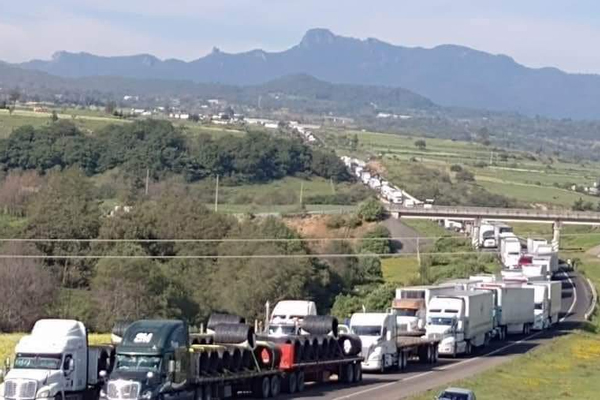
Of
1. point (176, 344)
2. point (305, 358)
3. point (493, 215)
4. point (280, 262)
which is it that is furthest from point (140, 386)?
point (493, 215)

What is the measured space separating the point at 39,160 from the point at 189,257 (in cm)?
7213

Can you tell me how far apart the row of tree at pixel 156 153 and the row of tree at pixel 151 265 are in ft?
165

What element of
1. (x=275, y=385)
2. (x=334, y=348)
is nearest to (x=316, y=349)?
(x=334, y=348)

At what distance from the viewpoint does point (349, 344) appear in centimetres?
4912

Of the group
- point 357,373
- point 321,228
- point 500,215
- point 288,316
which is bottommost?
point 321,228

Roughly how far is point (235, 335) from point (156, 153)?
136 m

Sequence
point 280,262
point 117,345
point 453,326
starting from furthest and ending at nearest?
point 280,262, point 453,326, point 117,345

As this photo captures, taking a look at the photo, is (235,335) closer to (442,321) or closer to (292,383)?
(292,383)

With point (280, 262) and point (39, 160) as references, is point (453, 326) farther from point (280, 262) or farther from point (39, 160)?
point (39, 160)

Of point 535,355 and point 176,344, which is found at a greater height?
point 176,344

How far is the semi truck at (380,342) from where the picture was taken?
52500 millimetres

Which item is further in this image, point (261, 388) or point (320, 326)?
point (320, 326)

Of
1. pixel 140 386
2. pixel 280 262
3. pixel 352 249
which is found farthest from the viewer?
pixel 352 249

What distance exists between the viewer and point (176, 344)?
3744 centimetres
